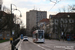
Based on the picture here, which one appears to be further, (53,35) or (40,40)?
(53,35)

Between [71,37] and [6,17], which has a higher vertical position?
[6,17]

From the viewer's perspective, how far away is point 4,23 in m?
61.2

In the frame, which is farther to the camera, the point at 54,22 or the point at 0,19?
the point at 54,22

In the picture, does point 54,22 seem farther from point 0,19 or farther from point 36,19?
point 36,19

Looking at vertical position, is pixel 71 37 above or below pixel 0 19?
below

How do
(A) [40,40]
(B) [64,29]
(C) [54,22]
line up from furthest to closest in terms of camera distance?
(C) [54,22]
(B) [64,29]
(A) [40,40]

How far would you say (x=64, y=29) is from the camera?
77.2 metres

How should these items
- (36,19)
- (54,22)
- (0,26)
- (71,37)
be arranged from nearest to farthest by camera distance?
(0,26), (71,37), (54,22), (36,19)

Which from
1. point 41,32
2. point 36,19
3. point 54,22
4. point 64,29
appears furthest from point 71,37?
point 36,19

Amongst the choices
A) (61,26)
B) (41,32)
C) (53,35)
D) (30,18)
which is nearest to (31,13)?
(30,18)

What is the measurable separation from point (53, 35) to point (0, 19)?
1859 inches

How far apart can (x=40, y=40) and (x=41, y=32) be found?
2.08 meters

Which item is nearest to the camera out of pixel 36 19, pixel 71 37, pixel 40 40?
pixel 40 40

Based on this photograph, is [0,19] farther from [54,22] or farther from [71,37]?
[54,22]
